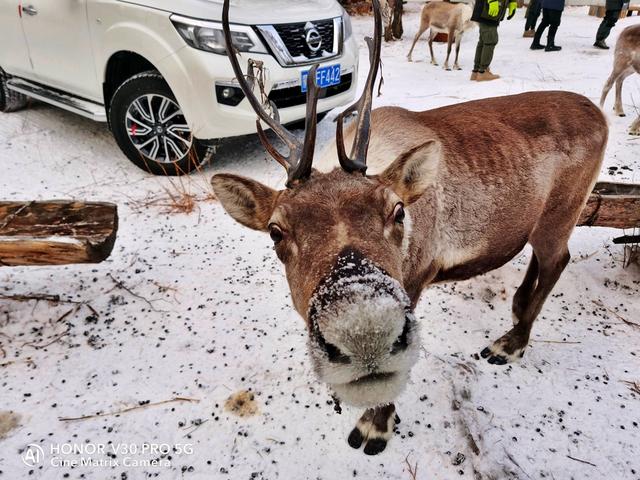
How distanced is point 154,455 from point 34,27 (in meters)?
5.29

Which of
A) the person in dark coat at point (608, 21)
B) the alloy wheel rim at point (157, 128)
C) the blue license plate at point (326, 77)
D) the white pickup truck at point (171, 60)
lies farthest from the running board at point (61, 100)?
the person in dark coat at point (608, 21)

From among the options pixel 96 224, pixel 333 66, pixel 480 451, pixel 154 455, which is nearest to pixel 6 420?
pixel 154 455

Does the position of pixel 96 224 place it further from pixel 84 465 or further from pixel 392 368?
pixel 392 368

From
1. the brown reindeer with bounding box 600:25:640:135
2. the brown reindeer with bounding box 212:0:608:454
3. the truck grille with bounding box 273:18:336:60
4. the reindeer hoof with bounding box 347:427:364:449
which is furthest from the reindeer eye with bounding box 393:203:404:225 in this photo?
the brown reindeer with bounding box 600:25:640:135

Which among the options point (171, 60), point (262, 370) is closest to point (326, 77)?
point (171, 60)

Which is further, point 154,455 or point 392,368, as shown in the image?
point 154,455

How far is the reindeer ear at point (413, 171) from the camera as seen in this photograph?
220cm

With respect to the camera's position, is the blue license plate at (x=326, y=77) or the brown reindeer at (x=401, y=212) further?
the blue license plate at (x=326, y=77)

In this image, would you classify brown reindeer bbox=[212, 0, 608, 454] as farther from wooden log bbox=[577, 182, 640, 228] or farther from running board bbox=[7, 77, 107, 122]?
running board bbox=[7, 77, 107, 122]

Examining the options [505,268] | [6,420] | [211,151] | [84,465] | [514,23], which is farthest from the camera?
[514,23]

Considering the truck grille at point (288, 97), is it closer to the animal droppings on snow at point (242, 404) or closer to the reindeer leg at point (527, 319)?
the reindeer leg at point (527, 319)

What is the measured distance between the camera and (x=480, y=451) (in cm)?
246

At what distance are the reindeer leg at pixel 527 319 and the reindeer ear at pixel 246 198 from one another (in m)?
1.90

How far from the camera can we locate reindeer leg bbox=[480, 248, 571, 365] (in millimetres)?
3062
